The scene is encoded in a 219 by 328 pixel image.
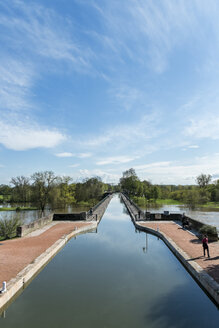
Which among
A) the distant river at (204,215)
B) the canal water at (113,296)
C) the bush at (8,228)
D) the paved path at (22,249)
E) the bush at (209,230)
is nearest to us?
the canal water at (113,296)

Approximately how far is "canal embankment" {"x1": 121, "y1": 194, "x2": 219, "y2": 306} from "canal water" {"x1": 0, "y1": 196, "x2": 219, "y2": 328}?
384 millimetres

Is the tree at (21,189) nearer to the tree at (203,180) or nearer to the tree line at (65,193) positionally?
the tree line at (65,193)

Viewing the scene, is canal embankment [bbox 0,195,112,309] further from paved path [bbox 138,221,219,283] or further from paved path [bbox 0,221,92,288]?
paved path [bbox 138,221,219,283]

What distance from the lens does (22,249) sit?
562 inches

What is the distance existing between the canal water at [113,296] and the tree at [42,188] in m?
32.0

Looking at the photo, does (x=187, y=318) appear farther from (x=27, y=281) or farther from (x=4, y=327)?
(x=27, y=281)

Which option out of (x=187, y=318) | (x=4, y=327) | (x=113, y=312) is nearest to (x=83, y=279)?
(x=113, y=312)

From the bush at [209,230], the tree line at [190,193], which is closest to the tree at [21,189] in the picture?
the tree line at [190,193]

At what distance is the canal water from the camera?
23.9ft

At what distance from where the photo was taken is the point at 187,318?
734 centimetres

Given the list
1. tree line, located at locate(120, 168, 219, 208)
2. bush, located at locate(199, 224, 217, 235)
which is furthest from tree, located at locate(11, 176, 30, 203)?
bush, located at locate(199, 224, 217, 235)

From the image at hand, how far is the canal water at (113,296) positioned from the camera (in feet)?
23.9

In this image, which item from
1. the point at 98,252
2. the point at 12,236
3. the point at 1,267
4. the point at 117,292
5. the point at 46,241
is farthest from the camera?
the point at 12,236

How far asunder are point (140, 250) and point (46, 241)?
710 centimetres
